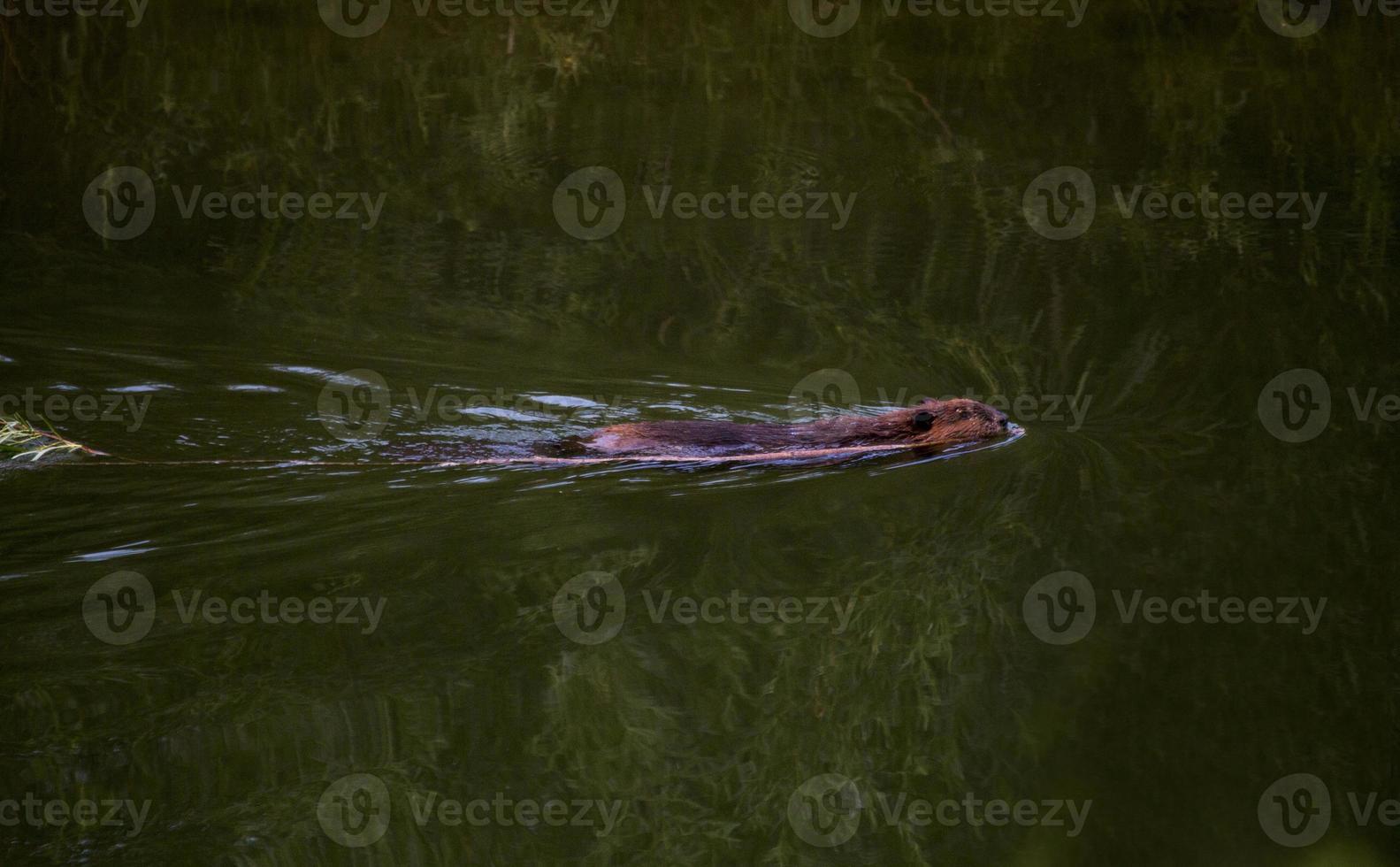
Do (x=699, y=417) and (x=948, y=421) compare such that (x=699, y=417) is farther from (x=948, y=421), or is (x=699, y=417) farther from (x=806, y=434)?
(x=948, y=421)

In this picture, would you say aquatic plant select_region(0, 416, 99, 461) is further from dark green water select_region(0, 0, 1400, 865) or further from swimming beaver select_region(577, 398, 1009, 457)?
swimming beaver select_region(577, 398, 1009, 457)

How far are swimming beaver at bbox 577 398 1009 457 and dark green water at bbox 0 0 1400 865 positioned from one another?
118 mm

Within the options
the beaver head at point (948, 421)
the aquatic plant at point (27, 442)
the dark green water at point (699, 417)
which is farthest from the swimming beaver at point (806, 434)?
the aquatic plant at point (27, 442)

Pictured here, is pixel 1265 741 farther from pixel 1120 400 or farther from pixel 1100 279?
pixel 1100 279

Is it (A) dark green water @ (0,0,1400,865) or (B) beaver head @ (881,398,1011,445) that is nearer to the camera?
(A) dark green water @ (0,0,1400,865)

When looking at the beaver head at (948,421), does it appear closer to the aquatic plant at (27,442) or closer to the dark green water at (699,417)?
the dark green water at (699,417)

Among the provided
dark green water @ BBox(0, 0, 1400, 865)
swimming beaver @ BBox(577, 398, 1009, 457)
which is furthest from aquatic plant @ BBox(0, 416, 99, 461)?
swimming beaver @ BBox(577, 398, 1009, 457)

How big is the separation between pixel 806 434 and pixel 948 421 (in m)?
0.58

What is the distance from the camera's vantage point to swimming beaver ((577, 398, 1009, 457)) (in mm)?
5160

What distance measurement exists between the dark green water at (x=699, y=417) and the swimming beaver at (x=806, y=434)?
0.12m

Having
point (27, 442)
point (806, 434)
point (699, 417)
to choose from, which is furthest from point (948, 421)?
point (27, 442)

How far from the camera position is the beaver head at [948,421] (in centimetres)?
528

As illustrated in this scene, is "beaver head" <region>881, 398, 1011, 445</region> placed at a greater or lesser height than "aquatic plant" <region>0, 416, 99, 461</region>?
greater

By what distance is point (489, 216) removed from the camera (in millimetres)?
7867
